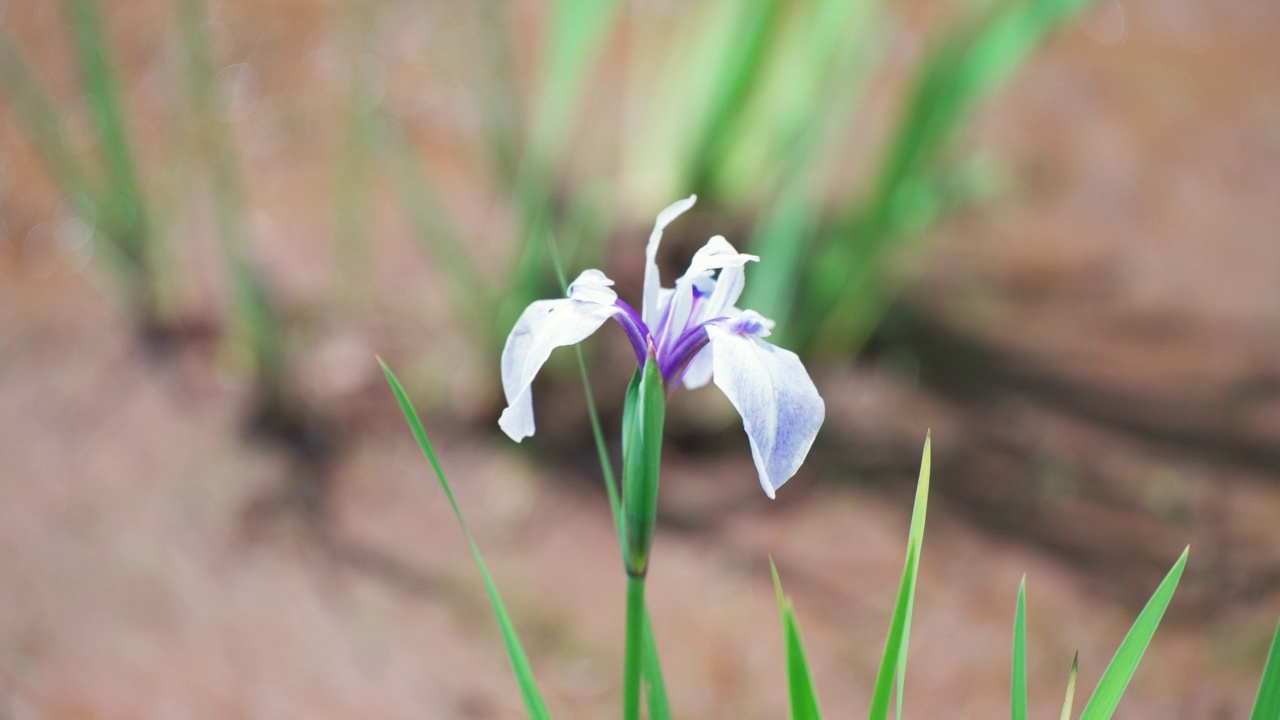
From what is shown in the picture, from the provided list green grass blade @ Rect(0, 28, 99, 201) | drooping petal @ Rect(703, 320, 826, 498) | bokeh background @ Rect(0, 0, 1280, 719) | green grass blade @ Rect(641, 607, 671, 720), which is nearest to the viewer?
drooping petal @ Rect(703, 320, 826, 498)

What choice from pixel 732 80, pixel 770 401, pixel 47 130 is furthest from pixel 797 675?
pixel 47 130

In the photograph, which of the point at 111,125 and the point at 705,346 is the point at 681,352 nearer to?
the point at 705,346

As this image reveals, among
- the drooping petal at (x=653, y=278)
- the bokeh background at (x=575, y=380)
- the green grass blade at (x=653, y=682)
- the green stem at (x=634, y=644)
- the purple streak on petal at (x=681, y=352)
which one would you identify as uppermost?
the drooping petal at (x=653, y=278)

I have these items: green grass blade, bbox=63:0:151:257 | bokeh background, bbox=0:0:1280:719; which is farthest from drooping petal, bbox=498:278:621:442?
green grass blade, bbox=63:0:151:257

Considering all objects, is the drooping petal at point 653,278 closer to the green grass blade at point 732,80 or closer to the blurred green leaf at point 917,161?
the blurred green leaf at point 917,161

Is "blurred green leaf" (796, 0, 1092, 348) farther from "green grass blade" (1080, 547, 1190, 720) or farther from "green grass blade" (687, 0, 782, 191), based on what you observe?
"green grass blade" (1080, 547, 1190, 720)

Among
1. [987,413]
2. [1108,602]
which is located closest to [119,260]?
[987,413]

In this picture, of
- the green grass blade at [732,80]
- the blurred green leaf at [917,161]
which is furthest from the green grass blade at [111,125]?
the blurred green leaf at [917,161]
